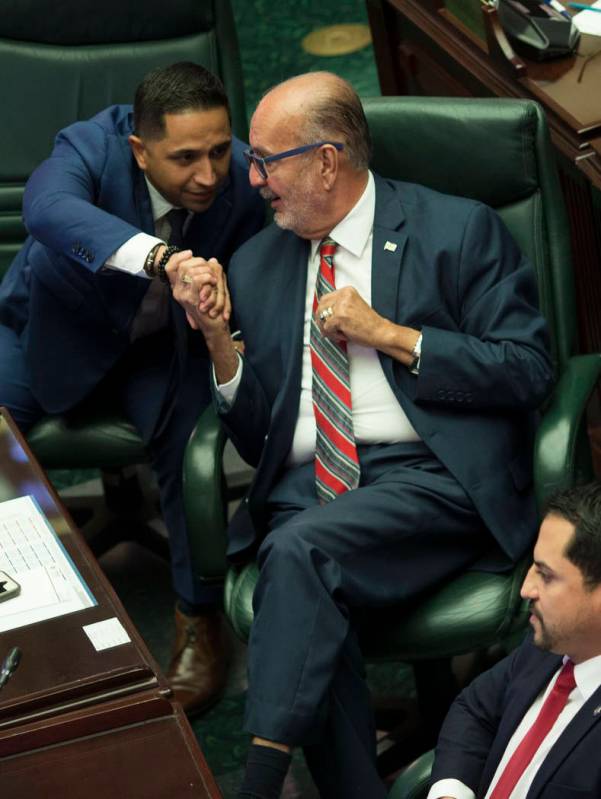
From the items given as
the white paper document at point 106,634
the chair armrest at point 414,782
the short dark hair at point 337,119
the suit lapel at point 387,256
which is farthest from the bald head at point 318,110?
the chair armrest at point 414,782

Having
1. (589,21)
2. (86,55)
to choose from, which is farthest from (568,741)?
(86,55)

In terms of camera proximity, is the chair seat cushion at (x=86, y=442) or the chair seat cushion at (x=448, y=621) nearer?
the chair seat cushion at (x=448, y=621)

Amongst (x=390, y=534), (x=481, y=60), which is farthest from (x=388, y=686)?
(x=481, y=60)

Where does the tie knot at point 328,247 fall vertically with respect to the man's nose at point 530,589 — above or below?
above

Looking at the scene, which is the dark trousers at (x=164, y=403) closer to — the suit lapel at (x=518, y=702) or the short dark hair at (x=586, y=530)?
the suit lapel at (x=518, y=702)

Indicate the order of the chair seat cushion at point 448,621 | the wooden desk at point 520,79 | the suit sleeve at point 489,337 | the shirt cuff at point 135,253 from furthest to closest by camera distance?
1. the wooden desk at point 520,79
2. the shirt cuff at point 135,253
3. the suit sleeve at point 489,337
4. the chair seat cushion at point 448,621

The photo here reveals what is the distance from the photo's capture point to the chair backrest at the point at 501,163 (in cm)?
270

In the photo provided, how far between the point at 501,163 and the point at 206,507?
32.9 inches

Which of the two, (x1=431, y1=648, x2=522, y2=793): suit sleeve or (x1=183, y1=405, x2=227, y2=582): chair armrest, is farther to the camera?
(x1=183, y1=405, x2=227, y2=582): chair armrest

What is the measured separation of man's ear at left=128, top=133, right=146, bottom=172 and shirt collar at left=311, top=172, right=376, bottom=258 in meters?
0.46

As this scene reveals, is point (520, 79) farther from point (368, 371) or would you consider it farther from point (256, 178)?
point (368, 371)

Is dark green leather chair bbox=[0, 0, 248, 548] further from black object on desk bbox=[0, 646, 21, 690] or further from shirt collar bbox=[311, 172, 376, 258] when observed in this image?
black object on desk bbox=[0, 646, 21, 690]

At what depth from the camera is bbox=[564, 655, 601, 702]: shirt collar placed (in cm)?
193

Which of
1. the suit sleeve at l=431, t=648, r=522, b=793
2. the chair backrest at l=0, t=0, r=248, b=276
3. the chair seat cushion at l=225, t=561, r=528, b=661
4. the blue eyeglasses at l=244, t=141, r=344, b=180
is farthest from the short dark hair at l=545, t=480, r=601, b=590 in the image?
the chair backrest at l=0, t=0, r=248, b=276
